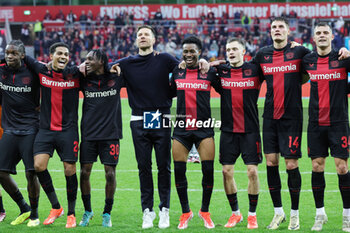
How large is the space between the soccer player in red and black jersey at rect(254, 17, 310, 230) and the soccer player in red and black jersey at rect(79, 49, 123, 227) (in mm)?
1834

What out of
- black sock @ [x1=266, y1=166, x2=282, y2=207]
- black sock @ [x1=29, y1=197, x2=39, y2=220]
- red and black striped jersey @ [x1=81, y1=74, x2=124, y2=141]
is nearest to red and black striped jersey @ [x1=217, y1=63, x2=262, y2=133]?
black sock @ [x1=266, y1=166, x2=282, y2=207]

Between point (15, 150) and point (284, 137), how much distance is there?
3.28 metres

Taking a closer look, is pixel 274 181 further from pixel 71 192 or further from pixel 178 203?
pixel 71 192

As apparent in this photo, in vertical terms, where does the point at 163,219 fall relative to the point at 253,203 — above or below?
below

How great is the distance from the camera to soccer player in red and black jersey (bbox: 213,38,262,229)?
663 centimetres

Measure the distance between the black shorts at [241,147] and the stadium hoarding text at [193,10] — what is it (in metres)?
34.8

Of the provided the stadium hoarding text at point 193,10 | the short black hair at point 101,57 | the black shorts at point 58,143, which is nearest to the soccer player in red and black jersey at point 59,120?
the black shorts at point 58,143

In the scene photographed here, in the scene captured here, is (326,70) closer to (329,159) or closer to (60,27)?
(329,159)

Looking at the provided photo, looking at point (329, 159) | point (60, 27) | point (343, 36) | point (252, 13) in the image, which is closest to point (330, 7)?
point (252, 13)

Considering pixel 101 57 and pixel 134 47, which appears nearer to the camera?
pixel 101 57

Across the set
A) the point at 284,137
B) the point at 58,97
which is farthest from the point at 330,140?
the point at 58,97

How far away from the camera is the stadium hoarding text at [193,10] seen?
40.4 meters

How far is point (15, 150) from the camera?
6988mm

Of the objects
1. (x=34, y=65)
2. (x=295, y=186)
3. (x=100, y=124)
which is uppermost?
(x=34, y=65)
